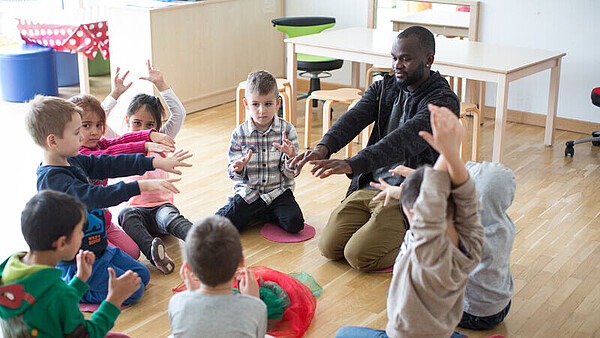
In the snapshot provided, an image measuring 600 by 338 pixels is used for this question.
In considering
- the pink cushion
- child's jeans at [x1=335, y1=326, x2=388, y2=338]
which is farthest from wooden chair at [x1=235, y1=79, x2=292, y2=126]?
child's jeans at [x1=335, y1=326, x2=388, y2=338]

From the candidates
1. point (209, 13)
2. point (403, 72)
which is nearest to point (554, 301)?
point (403, 72)

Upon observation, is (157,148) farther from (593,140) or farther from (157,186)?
(593,140)

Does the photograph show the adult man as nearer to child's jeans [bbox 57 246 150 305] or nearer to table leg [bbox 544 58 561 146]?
child's jeans [bbox 57 246 150 305]

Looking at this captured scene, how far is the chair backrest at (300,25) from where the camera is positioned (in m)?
5.31

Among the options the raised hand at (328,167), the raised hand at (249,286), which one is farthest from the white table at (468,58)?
the raised hand at (249,286)

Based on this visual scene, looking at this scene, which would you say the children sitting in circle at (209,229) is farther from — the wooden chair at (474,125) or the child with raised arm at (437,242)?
the wooden chair at (474,125)

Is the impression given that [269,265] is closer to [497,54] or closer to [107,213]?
[107,213]

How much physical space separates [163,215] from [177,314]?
139cm

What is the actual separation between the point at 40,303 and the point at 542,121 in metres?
4.26

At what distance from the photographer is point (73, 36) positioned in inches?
213

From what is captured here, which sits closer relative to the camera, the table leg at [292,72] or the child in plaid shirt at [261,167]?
the child in plaid shirt at [261,167]

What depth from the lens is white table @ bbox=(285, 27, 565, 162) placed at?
4.04 m

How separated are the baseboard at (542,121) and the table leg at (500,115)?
1213mm

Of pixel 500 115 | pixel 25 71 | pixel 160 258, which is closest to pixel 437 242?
pixel 160 258
